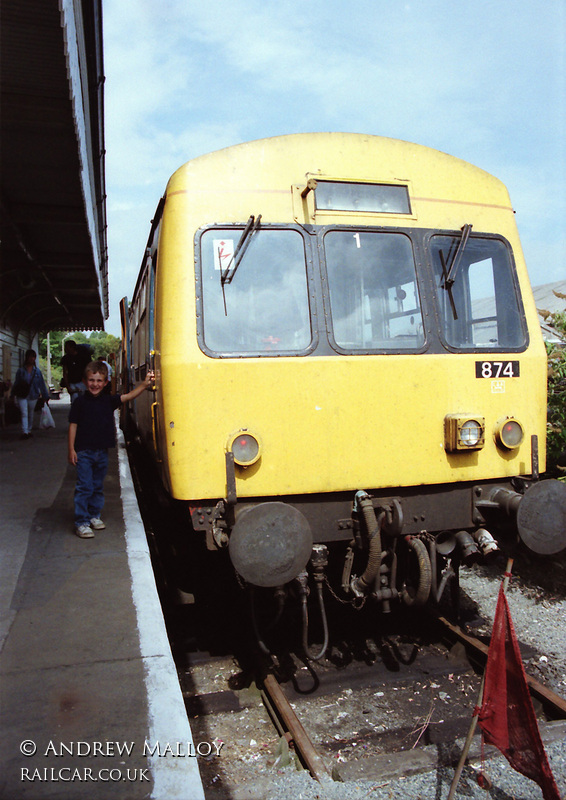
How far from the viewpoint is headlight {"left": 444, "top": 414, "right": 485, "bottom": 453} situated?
163 inches

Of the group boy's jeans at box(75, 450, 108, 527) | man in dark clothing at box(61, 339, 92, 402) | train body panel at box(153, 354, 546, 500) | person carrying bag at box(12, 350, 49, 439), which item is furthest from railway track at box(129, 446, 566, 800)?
person carrying bag at box(12, 350, 49, 439)

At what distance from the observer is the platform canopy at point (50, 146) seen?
532cm

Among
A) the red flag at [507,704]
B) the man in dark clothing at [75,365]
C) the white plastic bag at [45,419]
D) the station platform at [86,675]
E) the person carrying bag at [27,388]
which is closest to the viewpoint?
the station platform at [86,675]

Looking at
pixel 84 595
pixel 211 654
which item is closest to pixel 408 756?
pixel 211 654

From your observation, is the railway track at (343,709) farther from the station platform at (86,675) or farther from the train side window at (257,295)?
the train side window at (257,295)

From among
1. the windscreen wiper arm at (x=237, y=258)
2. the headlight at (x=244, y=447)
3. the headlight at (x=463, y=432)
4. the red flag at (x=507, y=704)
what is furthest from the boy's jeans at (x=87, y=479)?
the red flag at (x=507, y=704)

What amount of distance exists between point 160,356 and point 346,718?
2.51 meters

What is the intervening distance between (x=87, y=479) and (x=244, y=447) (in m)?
2.10

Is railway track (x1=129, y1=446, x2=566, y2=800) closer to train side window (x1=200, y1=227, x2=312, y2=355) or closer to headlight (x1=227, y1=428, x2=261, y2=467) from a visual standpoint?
headlight (x1=227, y1=428, x2=261, y2=467)

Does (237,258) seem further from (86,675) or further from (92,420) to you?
(86,675)

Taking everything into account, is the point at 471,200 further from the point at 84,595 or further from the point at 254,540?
the point at 84,595

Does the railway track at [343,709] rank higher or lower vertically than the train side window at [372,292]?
lower

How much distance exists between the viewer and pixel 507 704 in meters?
3.00

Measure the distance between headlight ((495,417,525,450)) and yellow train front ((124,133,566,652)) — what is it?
0.05ft
